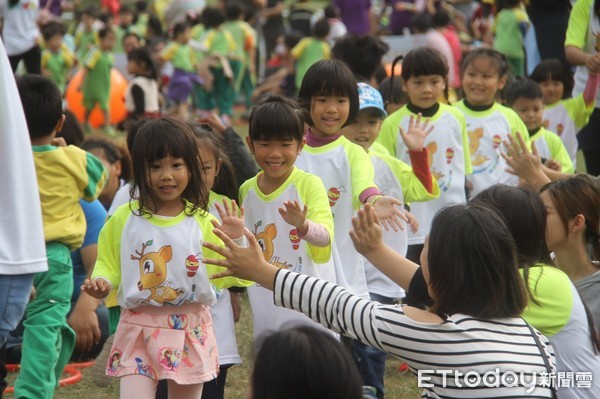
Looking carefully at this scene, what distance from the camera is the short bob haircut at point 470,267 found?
2.92 m

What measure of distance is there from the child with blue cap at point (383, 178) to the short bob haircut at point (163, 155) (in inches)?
49.6

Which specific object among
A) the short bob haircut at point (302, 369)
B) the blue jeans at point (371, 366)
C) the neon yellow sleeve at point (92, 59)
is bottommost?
the blue jeans at point (371, 366)

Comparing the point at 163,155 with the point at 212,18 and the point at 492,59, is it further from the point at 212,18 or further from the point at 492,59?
the point at 212,18

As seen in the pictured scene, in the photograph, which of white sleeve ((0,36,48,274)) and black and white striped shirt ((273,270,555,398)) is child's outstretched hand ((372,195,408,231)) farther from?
white sleeve ((0,36,48,274))

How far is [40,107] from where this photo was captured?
464 centimetres

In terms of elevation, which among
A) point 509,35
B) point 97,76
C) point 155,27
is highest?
point 155,27

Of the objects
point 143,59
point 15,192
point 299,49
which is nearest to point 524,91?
point 15,192

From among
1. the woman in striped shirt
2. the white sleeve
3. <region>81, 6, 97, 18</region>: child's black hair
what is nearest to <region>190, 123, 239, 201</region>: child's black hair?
→ the white sleeve

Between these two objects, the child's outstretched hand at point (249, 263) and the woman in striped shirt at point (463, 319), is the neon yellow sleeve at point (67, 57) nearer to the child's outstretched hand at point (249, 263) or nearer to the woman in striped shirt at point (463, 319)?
the child's outstretched hand at point (249, 263)

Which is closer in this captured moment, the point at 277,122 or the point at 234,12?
the point at 277,122

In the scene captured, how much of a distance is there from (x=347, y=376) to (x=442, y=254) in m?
0.72

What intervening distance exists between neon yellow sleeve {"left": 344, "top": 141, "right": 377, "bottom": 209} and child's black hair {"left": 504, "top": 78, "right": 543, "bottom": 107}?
8.90ft

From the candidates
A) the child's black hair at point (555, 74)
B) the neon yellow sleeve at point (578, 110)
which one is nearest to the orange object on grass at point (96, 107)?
the child's black hair at point (555, 74)

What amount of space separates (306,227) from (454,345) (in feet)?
3.28
